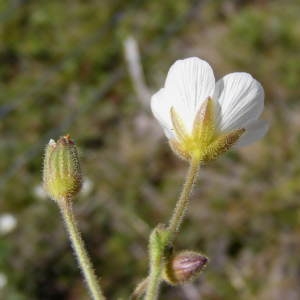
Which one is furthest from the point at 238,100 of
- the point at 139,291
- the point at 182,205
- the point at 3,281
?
the point at 3,281

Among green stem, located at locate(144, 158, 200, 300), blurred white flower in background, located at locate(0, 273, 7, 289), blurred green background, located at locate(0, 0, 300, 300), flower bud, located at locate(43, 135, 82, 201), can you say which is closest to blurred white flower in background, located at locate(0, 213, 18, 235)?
blurred green background, located at locate(0, 0, 300, 300)

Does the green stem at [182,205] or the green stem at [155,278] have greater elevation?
the green stem at [182,205]

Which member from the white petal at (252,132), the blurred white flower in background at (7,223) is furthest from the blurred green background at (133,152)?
the white petal at (252,132)

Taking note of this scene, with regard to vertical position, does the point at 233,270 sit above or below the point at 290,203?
below

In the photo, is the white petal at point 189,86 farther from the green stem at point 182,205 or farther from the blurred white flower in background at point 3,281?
the blurred white flower in background at point 3,281

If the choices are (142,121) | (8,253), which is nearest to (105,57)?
(142,121)

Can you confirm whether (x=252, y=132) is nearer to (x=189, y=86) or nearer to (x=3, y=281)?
(x=189, y=86)

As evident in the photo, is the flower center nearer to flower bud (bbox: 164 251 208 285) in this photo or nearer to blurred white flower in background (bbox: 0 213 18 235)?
flower bud (bbox: 164 251 208 285)

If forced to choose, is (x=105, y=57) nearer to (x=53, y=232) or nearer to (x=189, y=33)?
(x=189, y=33)
